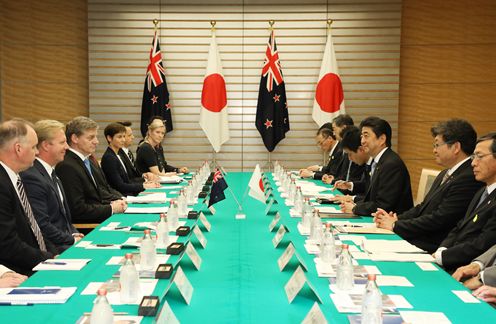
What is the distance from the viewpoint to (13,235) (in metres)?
2.95

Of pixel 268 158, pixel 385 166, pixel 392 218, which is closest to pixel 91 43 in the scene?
pixel 268 158

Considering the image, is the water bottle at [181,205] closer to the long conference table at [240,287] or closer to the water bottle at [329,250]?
the long conference table at [240,287]

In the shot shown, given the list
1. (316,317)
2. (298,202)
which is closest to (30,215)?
(298,202)

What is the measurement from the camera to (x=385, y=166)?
434cm

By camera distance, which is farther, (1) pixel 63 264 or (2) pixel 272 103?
(2) pixel 272 103

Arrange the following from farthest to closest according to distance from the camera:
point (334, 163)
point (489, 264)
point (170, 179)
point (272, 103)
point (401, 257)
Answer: point (272, 103) < point (334, 163) < point (170, 179) < point (489, 264) < point (401, 257)

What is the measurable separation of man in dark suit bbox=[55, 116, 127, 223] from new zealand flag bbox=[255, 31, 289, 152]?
453 centimetres

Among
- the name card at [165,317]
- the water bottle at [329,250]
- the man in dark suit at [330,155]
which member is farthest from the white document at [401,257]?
the man in dark suit at [330,155]

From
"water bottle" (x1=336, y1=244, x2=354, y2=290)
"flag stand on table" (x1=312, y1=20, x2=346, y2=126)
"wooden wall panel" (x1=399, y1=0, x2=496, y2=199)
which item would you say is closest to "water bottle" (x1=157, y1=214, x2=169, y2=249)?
"water bottle" (x1=336, y1=244, x2=354, y2=290)

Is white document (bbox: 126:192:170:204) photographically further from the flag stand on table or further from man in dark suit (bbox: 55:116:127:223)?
the flag stand on table

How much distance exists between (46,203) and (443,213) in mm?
2639

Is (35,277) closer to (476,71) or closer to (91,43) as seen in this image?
(91,43)

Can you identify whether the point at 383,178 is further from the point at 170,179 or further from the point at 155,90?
the point at 155,90

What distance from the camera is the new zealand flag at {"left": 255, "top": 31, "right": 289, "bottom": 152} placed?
29.0 ft
